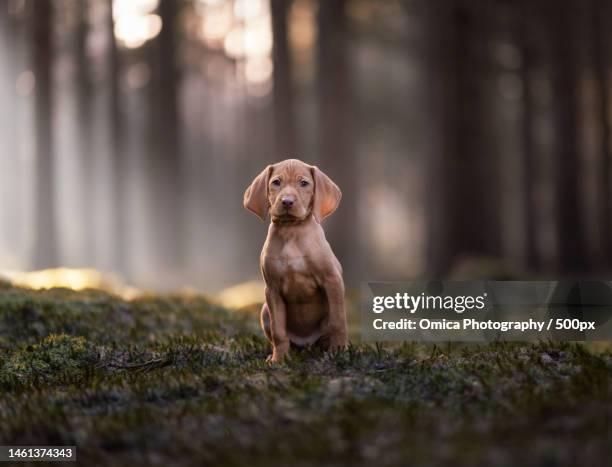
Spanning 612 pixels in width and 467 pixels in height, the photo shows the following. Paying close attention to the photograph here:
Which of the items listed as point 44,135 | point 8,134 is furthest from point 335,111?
point 8,134

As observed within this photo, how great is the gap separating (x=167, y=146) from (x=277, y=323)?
2198 cm

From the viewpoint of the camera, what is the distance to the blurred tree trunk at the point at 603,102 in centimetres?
2697

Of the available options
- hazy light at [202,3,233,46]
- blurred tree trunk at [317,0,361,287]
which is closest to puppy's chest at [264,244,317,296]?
blurred tree trunk at [317,0,361,287]

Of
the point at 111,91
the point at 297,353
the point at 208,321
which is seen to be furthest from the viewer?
the point at 111,91

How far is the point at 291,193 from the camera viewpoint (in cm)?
588

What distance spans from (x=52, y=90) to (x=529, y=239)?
661 inches

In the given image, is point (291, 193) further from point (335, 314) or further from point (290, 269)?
point (335, 314)

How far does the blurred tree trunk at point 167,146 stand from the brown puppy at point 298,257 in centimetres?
2143

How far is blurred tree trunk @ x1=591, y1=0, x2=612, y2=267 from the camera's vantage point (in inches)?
1062

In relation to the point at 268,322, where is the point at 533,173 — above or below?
above

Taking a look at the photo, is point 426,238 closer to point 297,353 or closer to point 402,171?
point 297,353

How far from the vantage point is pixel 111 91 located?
3294 cm

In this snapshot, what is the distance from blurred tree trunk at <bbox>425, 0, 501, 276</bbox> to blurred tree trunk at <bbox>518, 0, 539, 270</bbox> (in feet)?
31.5

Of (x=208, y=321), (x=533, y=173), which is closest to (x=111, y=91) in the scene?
(x=533, y=173)
